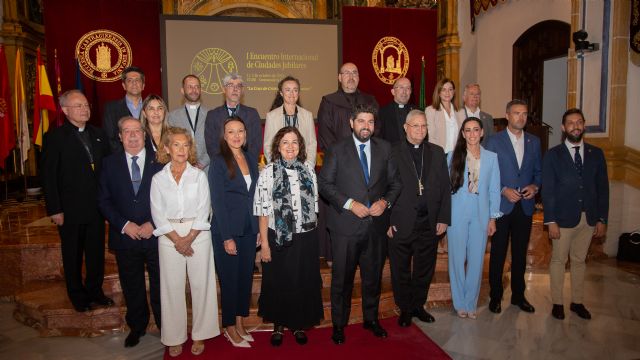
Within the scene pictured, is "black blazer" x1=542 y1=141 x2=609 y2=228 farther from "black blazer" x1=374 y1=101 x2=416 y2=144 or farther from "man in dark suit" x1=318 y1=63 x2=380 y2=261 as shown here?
"man in dark suit" x1=318 y1=63 x2=380 y2=261

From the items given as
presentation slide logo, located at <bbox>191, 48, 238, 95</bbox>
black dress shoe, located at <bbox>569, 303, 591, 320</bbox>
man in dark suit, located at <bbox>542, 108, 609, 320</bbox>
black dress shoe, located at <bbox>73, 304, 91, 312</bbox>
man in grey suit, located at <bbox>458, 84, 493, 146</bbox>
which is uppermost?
presentation slide logo, located at <bbox>191, 48, 238, 95</bbox>

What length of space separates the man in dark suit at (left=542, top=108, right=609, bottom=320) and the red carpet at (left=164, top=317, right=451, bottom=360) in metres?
1.36

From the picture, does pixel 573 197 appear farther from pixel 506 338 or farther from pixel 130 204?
pixel 130 204

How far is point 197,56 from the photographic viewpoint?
22.8 ft

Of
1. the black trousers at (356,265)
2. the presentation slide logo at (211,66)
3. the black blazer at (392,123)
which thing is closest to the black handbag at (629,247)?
the black blazer at (392,123)

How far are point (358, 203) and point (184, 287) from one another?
4.44 ft

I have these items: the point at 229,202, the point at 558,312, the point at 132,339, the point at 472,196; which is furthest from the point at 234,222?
the point at 558,312

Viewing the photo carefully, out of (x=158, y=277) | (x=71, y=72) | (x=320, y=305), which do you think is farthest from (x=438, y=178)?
(x=71, y=72)

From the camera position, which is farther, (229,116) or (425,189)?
(229,116)

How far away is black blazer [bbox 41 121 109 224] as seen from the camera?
3.28 m

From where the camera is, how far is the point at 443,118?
4.13 meters

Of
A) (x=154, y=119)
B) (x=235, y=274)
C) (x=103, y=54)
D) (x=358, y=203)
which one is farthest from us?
(x=103, y=54)

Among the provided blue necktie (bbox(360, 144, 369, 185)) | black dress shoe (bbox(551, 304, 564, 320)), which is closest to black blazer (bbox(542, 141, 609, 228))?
black dress shoe (bbox(551, 304, 564, 320))

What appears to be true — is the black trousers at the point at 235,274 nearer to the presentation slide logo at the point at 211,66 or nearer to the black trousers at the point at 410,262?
the black trousers at the point at 410,262
